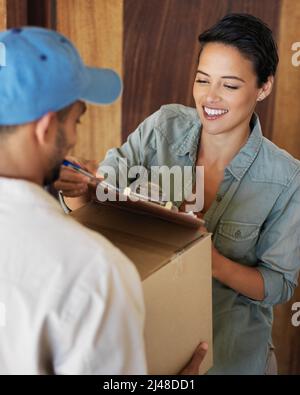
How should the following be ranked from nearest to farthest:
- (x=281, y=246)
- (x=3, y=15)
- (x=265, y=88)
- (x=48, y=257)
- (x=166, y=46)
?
(x=48, y=257)
(x=281, y=246)
(x=265, y=88)
(x=3, y=15)
(x=166, y=46)

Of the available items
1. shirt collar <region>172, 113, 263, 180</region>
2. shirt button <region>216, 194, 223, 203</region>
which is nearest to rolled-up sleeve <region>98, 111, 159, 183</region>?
shirt collar <region>172, 113, 263, 180</region>

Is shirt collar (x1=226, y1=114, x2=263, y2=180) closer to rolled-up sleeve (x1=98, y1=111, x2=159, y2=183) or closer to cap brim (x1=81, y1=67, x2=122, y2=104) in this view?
rolled-up sleeve (x1=98, y1=111, x2=159, y2=183)

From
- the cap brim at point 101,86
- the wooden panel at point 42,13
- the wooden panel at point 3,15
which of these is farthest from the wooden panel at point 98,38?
the cap brim at point 101,86

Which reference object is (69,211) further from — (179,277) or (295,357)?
(295,357)

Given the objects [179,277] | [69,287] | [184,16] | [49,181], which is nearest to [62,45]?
[49,181]

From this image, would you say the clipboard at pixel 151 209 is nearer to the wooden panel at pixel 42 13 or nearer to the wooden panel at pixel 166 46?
the wooden panel at pixel 166 46

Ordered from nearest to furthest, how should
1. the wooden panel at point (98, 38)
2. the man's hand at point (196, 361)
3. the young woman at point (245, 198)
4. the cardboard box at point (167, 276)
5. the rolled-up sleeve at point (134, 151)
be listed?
the cardboard box at point (167, 276) → the man's hand at point (196, 361) → the young woman at point (245, 198) → the rolled-up sleeve at point (134, 151) → the wooden panel at point (98, 38)

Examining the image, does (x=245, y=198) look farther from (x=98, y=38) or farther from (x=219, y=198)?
(x=98, y=38)

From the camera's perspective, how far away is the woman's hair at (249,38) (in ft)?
4.63

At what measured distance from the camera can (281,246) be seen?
1.40m

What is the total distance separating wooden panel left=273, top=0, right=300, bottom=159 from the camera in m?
1.77

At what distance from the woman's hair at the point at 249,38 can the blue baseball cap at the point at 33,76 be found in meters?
0.62

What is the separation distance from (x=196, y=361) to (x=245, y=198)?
445 mm

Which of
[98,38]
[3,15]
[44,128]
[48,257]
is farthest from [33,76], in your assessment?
[98,38]
